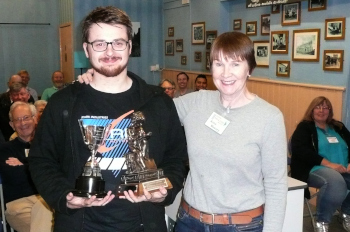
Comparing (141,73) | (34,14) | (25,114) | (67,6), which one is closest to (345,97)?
(25,114)

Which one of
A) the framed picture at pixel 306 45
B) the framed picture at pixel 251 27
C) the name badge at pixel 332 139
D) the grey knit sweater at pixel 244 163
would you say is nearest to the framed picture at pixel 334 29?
the framed picture at pixel 306 45

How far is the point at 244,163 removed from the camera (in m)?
1.67

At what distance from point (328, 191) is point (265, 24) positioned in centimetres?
314

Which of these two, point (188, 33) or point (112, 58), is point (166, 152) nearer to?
point (112, 58)

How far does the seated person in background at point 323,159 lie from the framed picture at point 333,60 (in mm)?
711

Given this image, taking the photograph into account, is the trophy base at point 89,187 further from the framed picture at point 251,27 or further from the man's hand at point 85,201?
the framed picture at point 251,27

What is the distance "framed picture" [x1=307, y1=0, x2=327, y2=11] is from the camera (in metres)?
5.08

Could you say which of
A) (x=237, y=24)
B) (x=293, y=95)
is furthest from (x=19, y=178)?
(x=237, y=24)

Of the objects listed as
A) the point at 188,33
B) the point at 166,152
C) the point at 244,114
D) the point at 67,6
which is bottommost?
the point at 166,152

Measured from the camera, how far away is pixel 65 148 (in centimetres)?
159

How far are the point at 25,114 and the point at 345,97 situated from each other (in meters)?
3.49

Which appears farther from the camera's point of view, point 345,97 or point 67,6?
point 67,6

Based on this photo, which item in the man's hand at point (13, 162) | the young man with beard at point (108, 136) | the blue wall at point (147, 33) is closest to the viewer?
the young man with beard at point (108, 136)

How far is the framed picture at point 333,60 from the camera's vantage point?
490cm
